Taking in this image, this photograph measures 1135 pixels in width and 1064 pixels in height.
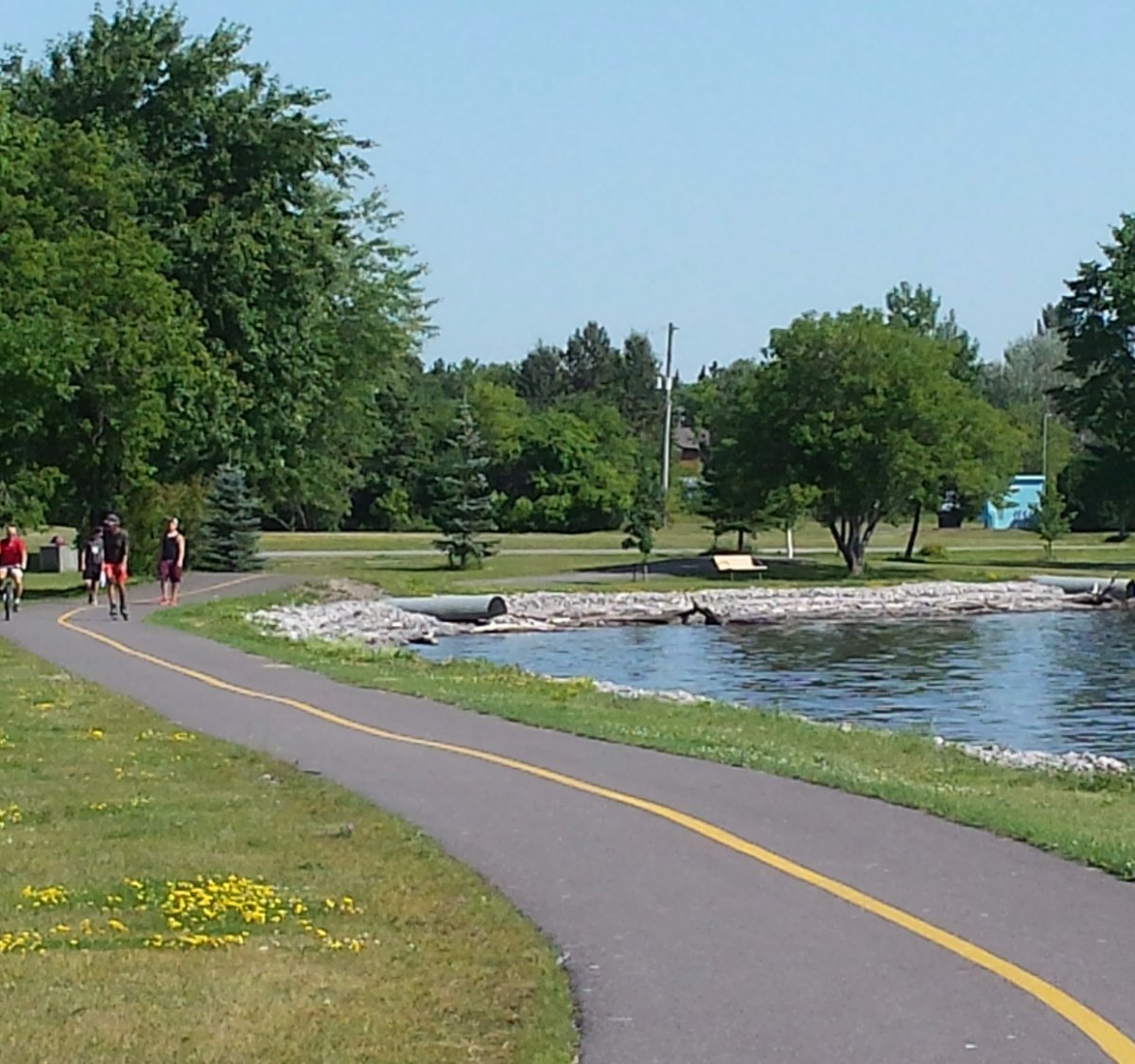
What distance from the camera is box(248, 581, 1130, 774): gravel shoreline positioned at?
41.2 meters

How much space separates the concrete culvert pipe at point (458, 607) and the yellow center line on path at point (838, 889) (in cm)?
2694

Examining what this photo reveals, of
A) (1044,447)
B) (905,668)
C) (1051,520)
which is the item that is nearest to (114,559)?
(905,668)

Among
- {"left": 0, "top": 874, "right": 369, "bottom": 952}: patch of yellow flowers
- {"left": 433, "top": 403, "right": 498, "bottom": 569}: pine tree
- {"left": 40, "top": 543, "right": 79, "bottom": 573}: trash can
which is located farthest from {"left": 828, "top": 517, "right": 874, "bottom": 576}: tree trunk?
{"left": 0, "top": 874, "right": 369, "bottom": 952}: patch of yellow flowers

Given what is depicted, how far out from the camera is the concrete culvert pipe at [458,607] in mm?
46688

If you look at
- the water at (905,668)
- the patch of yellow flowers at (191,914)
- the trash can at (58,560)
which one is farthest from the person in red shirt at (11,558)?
the patch of yellow flowers at (191,914)

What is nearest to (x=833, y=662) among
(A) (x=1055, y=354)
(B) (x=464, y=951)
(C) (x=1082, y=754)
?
(C) (x=1082, y=754)

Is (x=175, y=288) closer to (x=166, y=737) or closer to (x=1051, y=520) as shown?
(x=166, y=737)

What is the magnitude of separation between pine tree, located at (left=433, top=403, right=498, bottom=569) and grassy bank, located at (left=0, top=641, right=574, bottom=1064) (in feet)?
145

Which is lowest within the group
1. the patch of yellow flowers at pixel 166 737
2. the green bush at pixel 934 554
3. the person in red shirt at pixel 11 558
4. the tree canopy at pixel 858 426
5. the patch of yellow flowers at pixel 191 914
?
the green bush at pixel 934 554

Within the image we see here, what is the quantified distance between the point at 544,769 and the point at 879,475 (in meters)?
47.1

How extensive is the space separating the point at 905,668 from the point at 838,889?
89.7ft

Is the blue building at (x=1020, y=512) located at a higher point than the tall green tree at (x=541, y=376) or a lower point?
lower

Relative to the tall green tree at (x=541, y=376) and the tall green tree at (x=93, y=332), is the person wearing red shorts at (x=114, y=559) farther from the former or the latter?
the tall green tree at (x=541, y=376)

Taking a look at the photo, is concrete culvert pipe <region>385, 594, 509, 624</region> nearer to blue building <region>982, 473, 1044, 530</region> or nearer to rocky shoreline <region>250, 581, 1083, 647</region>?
rocky shoreline <region>250, 581, 1083, 647</region>
